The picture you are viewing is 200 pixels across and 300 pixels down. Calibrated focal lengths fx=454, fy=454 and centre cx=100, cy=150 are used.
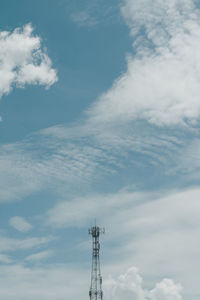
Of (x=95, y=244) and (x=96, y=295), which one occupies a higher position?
(x=95, y=244)

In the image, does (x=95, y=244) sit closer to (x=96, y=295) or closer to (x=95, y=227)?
(x=95, y=227)

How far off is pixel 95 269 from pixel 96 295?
6.52 m

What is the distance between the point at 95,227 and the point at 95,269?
11114mm

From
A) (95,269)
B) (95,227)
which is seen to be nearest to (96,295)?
(95,269)

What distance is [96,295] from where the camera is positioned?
376ft

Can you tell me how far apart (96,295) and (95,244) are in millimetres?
13344

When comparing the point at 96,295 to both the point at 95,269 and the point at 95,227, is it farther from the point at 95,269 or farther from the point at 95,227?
the point at 95,227

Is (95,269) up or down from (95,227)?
down

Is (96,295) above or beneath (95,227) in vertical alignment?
beneath

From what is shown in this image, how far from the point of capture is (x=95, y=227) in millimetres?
122250

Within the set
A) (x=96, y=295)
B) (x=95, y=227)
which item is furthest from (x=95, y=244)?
(x=96, y=295)

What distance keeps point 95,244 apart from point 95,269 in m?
6.84

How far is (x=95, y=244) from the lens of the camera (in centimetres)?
12138

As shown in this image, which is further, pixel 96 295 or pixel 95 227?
pixel 95 227
